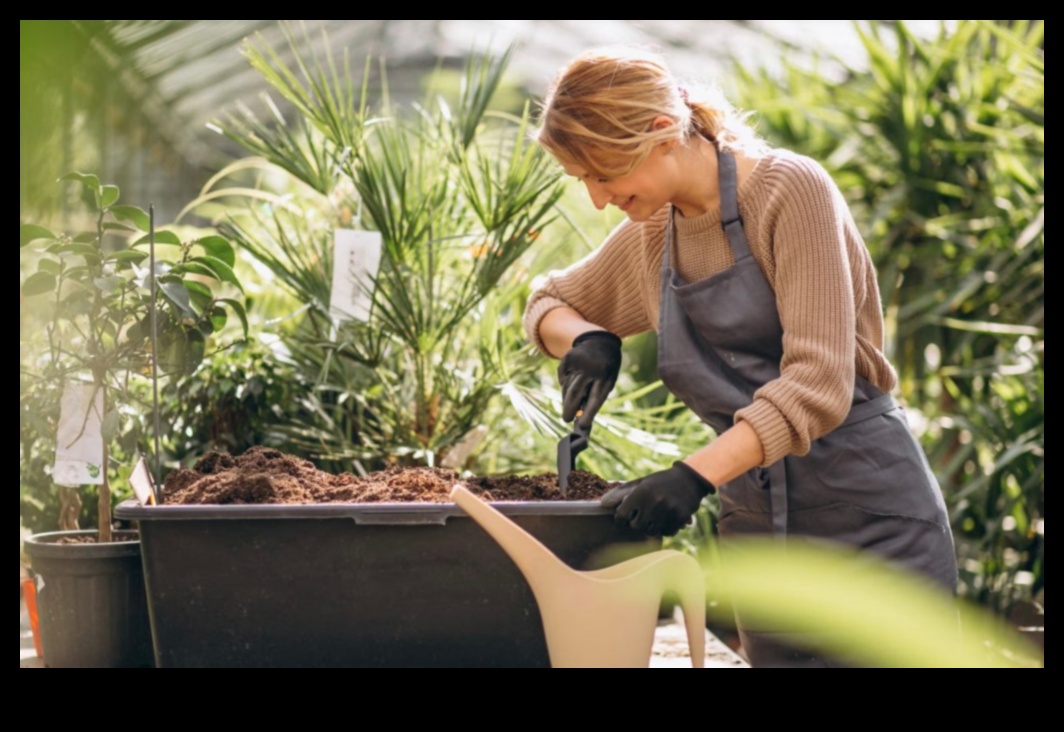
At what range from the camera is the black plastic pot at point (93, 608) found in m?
1.51

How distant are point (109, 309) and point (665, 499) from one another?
2.86 feet

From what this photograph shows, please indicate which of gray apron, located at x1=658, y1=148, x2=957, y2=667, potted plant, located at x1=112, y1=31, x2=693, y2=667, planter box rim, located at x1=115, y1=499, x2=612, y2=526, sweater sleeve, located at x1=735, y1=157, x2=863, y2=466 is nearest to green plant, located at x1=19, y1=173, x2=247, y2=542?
potted plant, located at x1=112, y1=31, x2=693, y2=667

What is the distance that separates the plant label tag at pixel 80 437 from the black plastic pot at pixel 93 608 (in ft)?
0.35

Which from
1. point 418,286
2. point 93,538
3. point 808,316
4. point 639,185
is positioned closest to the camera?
point 808,316

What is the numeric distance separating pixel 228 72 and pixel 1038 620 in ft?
24.1

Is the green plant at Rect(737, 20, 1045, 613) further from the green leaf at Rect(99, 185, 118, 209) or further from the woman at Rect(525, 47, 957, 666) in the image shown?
the green leaf at Rect(99, 185, 118, 209)

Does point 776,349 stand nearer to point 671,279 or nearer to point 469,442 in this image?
point 671,279

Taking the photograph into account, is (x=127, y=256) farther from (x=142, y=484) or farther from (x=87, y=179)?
(x=142, y=484)

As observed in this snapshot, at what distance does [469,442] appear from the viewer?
2.08 meters

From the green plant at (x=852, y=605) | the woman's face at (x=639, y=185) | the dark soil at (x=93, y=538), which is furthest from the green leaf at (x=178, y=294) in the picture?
the green plant at (x=852, y=605)

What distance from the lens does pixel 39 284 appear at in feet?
5.27

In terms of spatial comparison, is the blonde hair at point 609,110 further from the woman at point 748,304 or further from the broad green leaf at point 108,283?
the broad green leaf at point 108,283

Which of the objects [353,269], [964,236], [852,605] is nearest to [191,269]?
[353,269]
